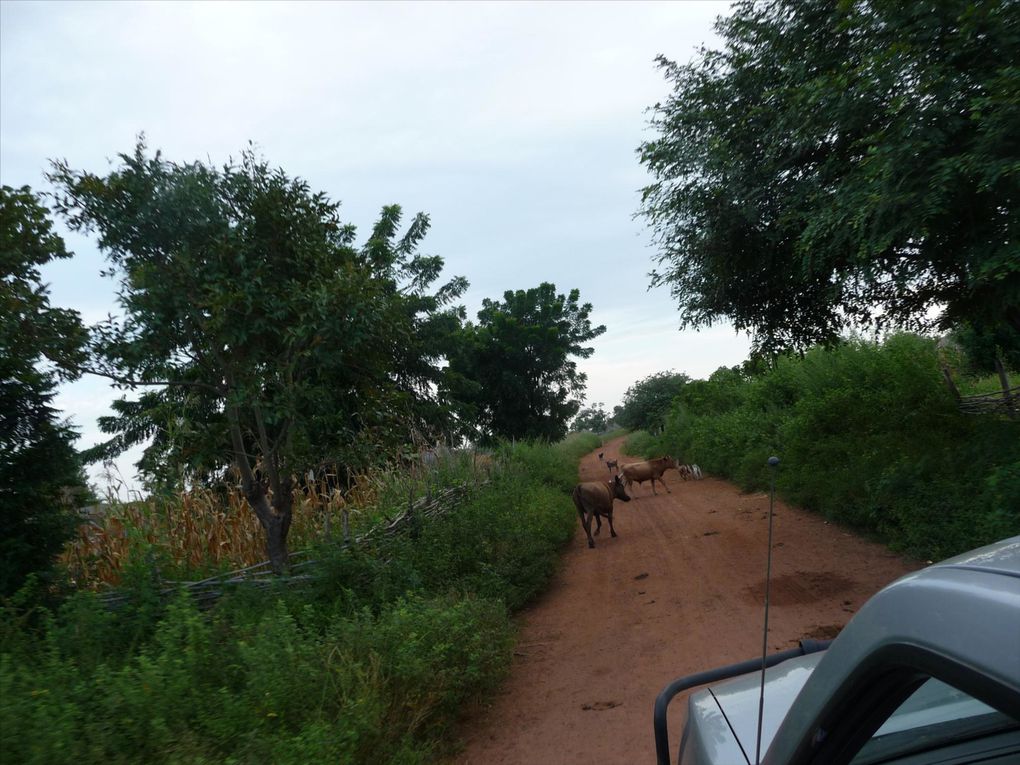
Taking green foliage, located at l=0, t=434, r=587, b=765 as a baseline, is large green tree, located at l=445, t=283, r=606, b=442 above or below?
above

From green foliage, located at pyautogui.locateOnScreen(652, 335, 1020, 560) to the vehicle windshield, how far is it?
5.56m

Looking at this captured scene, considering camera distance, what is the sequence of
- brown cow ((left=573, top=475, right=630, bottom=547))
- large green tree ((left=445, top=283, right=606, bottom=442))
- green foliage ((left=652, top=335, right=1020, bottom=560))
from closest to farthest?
green foliage ((left=652, top=335, right=1020, bottom=560)), brown cow ((left=573, top=475, right=630, bottom=547)), large green tree ((left=445, top=283, right=606, bottom=442))

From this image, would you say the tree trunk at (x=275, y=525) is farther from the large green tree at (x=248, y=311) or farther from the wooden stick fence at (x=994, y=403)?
the wooden stick fence at (x=994, y=403)

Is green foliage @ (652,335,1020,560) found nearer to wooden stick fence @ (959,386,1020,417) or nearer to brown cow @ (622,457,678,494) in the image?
wooden stick fence @ (959,386,1020,417)

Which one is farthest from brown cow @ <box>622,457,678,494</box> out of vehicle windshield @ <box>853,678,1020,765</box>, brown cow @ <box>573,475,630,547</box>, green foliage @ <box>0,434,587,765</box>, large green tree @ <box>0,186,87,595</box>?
vehicle windshield @ <box>853,678,1020,765</box>

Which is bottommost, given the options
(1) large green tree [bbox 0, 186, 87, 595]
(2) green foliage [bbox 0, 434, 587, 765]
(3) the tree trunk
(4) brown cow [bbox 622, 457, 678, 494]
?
(2) green foliage [bbox 0, 434, 587, 765]

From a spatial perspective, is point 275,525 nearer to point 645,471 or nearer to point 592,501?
point 592,501

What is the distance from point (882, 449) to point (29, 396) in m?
10.5

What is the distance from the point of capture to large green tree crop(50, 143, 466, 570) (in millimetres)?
6359

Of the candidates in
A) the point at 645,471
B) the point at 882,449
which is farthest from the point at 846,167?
the point at 645,471

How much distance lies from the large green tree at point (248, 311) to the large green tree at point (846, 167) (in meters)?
4.25

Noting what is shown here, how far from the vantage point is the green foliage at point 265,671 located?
3797mm

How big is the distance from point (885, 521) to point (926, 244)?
141 inches

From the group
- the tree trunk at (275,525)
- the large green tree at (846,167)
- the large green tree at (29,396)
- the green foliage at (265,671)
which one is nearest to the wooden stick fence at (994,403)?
the large green tree at (846,167)
